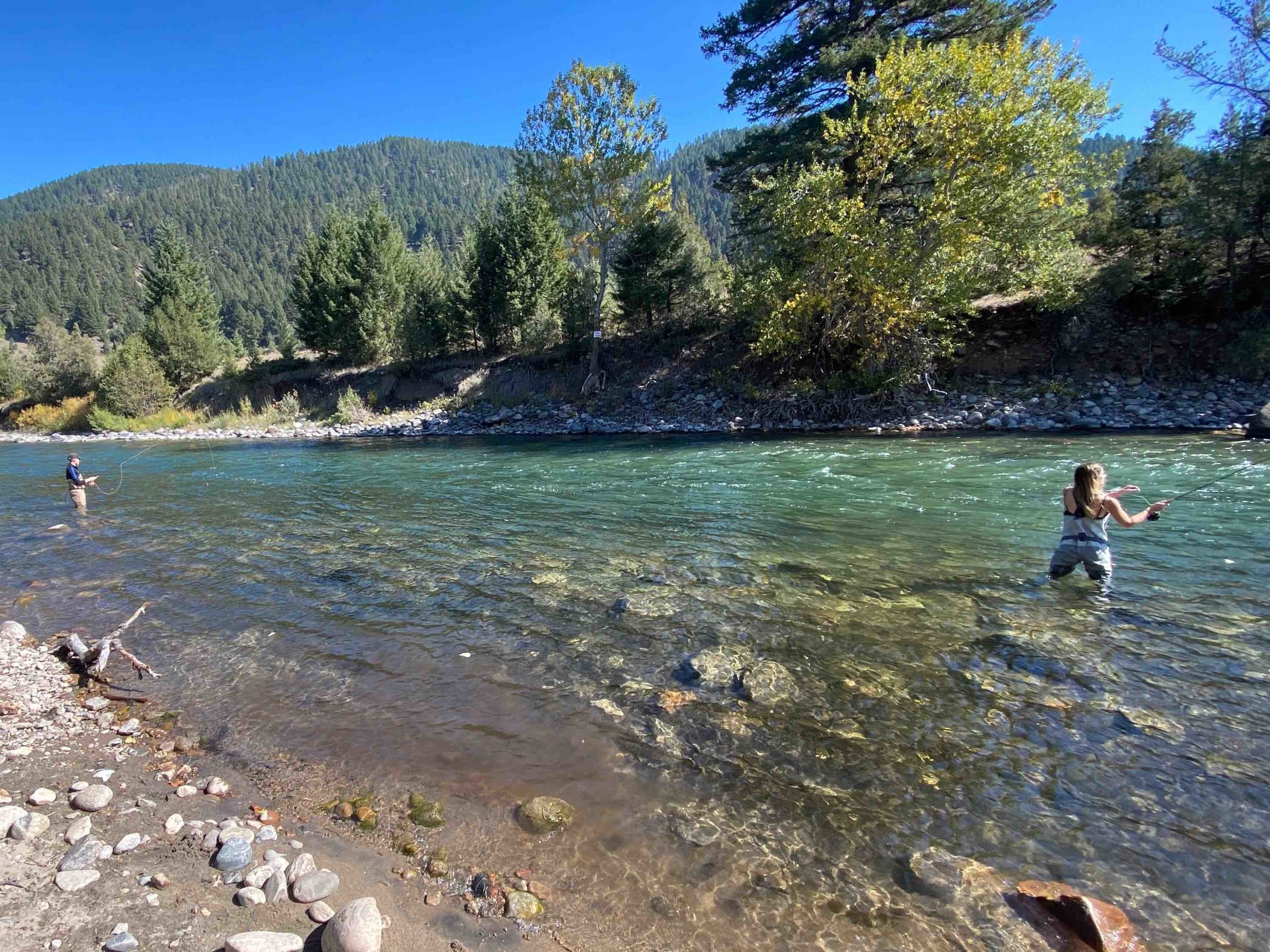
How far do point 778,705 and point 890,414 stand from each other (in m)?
19.5

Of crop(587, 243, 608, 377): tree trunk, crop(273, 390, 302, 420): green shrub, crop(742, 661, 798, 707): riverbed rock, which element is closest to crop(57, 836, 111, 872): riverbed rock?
crop(742, 661, 798, 707): riverbed rock

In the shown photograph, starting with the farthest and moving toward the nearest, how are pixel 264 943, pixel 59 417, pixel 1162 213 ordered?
pixel 59 417 < pixel 1162 213 < pixel 264 943

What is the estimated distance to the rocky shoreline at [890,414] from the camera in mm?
18172

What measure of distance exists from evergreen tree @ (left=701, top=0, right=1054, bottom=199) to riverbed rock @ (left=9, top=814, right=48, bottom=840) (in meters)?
25.2

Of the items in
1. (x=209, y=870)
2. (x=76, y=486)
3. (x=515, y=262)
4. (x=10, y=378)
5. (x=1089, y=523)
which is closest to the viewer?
(x=209, y=870)

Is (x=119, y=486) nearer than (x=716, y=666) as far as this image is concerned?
No

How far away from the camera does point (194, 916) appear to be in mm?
2959

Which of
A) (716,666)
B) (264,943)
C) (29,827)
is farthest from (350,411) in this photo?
(264,943)

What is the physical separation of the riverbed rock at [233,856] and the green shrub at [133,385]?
47584 mm

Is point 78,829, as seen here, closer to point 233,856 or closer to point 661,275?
point 233,856

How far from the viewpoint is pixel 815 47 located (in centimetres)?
2377

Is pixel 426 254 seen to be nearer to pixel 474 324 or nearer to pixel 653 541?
pixel 474 324

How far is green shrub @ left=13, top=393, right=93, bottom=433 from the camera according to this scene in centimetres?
4050

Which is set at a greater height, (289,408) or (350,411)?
(289,408)
